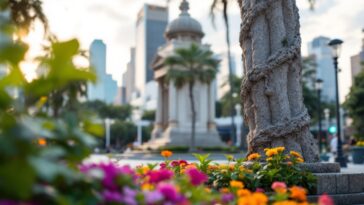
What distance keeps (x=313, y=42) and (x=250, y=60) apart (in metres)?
144

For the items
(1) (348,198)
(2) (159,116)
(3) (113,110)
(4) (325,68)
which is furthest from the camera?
(4) (325,68)

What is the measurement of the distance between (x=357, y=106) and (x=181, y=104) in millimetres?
18388

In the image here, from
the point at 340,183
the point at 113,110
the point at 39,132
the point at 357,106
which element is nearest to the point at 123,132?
the point at 113,110

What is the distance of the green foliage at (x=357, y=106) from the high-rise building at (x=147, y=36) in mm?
102909

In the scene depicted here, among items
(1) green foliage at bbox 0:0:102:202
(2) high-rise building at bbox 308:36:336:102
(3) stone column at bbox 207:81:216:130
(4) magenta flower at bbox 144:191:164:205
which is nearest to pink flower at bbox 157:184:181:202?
(4) magenta flower at bbox 144:191:164:205

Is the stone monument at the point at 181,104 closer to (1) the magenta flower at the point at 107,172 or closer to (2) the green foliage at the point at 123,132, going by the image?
(2) the green foliage at the point at 123,132

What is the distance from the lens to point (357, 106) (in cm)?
4084

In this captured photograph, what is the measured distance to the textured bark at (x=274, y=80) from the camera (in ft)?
22.1

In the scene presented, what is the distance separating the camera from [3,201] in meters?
1.71

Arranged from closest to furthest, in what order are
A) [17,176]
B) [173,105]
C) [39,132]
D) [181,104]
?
1. [17,176]
2. [39,132]
3. [173,105]
4. [181,104]

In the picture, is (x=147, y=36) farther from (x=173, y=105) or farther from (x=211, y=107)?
(x=173, y=105)

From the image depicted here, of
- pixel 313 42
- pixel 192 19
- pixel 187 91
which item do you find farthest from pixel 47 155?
pixel 313 42

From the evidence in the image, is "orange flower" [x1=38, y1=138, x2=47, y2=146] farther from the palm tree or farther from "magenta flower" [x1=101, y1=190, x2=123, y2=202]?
Result: the palm tree

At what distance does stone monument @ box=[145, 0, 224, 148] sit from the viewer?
48.7 m
